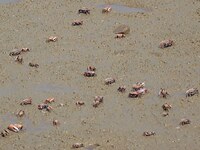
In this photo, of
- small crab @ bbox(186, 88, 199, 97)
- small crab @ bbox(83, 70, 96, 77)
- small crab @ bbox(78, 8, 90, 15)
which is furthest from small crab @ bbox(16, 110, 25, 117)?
small crab @ bbox(78, 8, 90, 15)

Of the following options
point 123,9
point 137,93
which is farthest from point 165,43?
point 123,9

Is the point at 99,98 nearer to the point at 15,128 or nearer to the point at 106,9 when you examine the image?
the point at 15,128

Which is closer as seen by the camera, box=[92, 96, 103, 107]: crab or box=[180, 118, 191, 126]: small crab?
box=[180, 118, 191, 126]: small crab

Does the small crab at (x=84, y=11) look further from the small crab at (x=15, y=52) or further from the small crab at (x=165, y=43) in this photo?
the small crab at (x=165, y=43)

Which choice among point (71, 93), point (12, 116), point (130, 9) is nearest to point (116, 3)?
point (130, 9)

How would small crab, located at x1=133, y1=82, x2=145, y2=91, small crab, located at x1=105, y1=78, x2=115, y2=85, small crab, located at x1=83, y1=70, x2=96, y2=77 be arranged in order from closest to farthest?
small crab, located at x1=133, y1=82, x2=145, y2=91 < small crab, located at x1=105, y1=78, x2=115, y2=85 < small crab, located at x1=83, y1=70, x2=96, y2=77

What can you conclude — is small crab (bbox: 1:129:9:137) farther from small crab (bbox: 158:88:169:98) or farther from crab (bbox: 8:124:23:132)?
small crab (bbox: 158:88:169:98)

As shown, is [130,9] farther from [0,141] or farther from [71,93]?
[0,141]

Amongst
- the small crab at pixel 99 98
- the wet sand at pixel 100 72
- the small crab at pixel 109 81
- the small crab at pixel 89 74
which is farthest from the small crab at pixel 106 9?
the small crab at pixel 99 98
